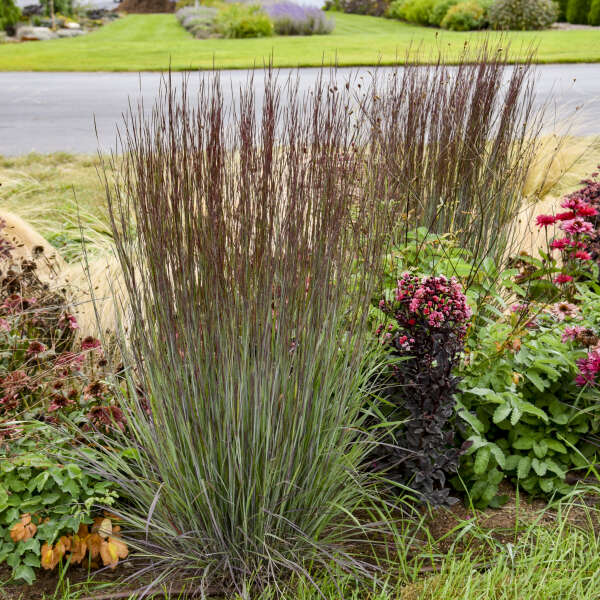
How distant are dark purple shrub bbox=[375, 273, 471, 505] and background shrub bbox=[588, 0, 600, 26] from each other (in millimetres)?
24758

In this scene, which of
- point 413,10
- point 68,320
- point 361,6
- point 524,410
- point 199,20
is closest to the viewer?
point 524,410

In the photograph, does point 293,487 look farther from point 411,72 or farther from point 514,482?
point 411,72

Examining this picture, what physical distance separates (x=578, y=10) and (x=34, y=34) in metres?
20.2

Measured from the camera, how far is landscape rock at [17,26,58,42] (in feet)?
83.5

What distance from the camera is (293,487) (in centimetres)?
220

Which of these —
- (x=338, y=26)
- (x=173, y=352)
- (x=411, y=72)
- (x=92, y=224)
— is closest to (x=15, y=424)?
(x=173, y=352)

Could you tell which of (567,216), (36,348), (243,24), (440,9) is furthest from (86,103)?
(440,9)

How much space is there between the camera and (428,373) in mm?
2475

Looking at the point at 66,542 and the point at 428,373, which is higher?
the point at 428,373

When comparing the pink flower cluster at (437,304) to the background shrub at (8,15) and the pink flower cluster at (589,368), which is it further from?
the background shrub at (8,15)

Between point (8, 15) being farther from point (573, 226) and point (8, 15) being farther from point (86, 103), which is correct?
point (573, 226)

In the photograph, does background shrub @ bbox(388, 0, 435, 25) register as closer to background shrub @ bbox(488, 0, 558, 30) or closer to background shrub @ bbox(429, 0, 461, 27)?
background shrub @ bbox(429, 0, 461, 27)

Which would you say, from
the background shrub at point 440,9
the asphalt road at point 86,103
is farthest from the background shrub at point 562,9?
the asphalt road at point 86,103

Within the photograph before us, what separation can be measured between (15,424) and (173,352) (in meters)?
1.07
